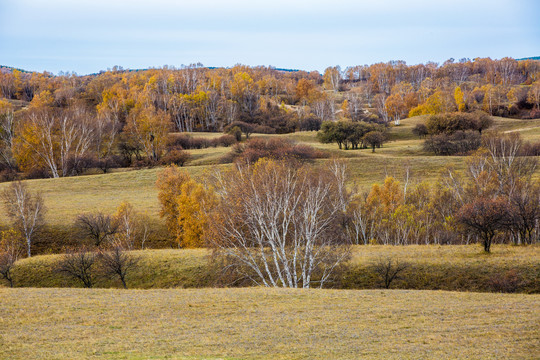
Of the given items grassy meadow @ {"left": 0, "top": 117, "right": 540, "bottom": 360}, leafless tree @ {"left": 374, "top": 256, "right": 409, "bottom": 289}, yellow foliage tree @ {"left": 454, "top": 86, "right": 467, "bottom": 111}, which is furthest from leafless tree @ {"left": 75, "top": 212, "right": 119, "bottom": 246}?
yellow foliage tree @ {"left": 454, "top": 86, "right": 467, "bottom": 111}

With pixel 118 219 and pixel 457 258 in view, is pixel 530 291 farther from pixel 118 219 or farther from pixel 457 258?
pixel 118 219

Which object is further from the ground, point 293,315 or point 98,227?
point 293,315

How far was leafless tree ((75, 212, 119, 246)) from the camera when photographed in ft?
170

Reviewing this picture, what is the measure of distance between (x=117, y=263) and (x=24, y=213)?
920 inches

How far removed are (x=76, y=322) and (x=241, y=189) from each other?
62.4ft

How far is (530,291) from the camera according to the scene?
1249 inches

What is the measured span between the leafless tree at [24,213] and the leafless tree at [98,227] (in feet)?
17.8

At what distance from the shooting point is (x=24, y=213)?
53.0 m

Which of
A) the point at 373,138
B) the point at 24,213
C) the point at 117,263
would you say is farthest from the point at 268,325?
the point at 373,138

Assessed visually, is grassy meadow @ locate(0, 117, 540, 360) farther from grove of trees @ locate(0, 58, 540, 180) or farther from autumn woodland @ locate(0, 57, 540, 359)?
grove of trees @ locate(0, 58, 540, 180)

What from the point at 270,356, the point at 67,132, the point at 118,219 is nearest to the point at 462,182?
the point at 118,219

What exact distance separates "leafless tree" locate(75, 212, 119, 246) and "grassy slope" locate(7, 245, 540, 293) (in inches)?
278

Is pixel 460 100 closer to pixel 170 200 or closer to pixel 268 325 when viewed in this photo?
pixel 170 200

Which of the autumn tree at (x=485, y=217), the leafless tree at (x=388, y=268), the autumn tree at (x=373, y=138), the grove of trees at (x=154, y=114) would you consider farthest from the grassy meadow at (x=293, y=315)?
the autumn tree at (x=373, y=138)
